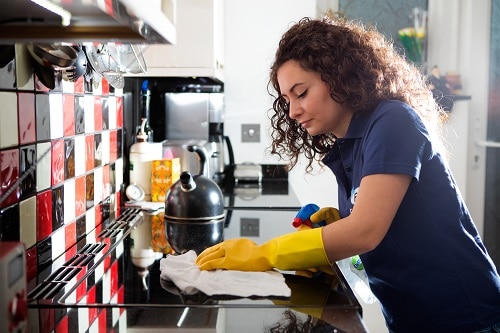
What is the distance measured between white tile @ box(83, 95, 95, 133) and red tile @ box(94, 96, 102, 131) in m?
0.04

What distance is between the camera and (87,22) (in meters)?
1.01

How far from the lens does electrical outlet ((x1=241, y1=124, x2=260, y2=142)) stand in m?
3.27

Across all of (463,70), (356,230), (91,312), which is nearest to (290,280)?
(356,230)

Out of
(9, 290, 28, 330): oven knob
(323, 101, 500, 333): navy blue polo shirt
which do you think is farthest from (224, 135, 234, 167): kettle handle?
(9, 290, 28, 330): oven knob

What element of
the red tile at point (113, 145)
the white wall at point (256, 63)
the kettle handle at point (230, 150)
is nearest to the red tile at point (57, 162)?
the red tile at point (113, 145)

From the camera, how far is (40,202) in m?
1.35

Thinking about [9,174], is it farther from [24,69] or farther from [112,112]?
[112,112]

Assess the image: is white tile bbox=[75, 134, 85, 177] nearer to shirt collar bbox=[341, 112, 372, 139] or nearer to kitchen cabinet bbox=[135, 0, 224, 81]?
kitchen cabinet bbox=[135, 0, 224, 81]

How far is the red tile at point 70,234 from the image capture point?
1539 millimetres

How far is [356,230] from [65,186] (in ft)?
2.50

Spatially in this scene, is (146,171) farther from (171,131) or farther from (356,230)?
(356,230)

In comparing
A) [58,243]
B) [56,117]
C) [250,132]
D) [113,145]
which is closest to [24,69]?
[56,117]

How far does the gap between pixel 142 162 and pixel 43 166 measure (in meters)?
0.89

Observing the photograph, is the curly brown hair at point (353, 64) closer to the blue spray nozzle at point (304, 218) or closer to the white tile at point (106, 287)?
the blue spray nozzle at point (304, 218)
